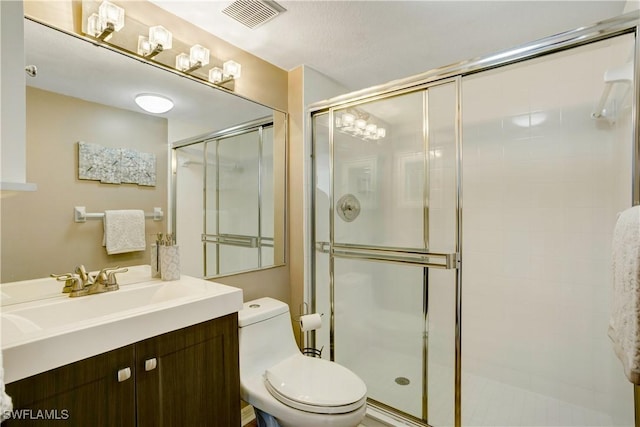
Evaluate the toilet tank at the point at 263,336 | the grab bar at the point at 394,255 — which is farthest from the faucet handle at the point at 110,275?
the grab bar at the point at 394,255

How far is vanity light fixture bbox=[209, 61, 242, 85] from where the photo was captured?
1.78m

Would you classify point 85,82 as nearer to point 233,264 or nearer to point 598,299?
point 233,264

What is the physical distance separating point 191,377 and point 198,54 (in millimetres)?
1576

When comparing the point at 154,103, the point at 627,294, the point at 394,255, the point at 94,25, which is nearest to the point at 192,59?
the point at 154,103

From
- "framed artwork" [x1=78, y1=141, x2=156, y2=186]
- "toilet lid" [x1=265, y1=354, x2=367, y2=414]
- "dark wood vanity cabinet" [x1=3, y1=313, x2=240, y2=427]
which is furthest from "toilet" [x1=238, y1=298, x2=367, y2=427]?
"framed artwork" [x1=78, y1=141, x2=156, y2=186]

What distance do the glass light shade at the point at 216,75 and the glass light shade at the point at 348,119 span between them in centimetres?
82

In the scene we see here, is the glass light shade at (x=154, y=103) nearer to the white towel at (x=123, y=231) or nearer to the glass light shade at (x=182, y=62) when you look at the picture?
the glass light shade at (x=182, y=62)

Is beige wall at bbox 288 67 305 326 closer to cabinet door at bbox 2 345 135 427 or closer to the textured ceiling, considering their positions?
the textured ceiling

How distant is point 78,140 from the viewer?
1.31 m

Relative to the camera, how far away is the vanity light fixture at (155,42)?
145cm

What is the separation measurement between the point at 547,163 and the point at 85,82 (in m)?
2.71

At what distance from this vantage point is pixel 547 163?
6.82ft

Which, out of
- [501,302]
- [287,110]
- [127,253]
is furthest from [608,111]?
[127,253]

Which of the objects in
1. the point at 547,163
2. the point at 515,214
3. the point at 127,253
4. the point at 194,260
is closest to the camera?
the point at 127,253
